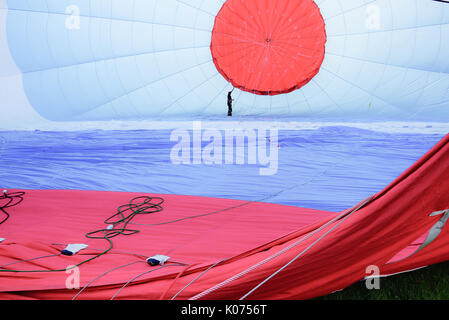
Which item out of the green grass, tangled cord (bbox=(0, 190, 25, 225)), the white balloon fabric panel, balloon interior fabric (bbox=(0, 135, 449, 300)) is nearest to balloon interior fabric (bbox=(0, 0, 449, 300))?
the white balloon fabric panel

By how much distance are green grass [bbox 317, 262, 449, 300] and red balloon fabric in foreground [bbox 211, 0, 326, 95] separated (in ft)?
10.7

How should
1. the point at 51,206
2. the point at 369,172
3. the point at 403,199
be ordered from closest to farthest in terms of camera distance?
1. the point at 403,199
2. the point at 51,206
3. the point at 369,172

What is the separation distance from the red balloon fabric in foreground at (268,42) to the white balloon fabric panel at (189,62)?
9 cm

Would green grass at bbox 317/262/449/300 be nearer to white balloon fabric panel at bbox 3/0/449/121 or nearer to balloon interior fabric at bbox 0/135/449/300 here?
balloon interior fabric at bbox 0/135/449/300

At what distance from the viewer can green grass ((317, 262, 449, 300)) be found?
1.18 metres

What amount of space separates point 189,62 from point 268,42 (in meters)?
0.82

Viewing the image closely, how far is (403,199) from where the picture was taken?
3.19 ft

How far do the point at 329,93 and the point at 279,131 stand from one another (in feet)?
3.97

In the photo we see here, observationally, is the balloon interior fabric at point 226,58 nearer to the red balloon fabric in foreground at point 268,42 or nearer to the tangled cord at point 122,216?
the red balloon fabric in foreground at point 268,42

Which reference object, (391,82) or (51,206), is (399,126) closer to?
(391,82)

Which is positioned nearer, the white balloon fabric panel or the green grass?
the green grass

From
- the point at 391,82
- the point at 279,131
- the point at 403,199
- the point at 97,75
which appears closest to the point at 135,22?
the point at 97,75

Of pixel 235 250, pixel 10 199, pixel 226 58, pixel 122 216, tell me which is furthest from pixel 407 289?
pixel 226 58

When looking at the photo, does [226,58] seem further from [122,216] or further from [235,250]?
[235,250]
